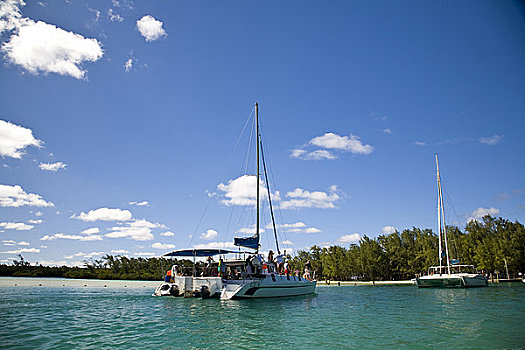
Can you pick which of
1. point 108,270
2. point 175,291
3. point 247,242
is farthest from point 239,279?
point 108,270

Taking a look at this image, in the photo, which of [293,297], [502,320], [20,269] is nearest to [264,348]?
[502,320]

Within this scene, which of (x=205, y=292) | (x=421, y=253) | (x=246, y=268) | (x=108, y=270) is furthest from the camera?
(x=108, y=270)

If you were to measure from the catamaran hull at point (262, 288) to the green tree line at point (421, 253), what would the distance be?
135ft

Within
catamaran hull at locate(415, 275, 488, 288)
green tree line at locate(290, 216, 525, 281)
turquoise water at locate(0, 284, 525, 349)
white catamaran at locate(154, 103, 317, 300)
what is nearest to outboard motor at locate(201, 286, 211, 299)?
white catamaran at locate(154, 103, 317, 300)

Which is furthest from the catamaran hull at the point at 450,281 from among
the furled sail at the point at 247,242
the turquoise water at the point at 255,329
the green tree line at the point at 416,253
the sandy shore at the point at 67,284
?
the sandy shore at the point at 67,284

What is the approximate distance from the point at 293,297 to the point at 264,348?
24030 millimetres

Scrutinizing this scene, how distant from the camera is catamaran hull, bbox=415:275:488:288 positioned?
51.3 meters

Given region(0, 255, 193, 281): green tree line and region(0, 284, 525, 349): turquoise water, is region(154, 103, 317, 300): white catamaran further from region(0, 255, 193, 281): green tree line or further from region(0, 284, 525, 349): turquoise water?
region(0, 255, 193, 281): green tree line

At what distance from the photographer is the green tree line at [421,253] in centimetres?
7100

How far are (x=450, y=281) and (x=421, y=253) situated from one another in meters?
31.0

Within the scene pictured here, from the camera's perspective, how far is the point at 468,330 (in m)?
16.3

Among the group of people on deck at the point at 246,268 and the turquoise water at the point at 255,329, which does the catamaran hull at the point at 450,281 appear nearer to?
the group of people on deck at the point at 246,268

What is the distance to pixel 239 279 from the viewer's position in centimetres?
3177

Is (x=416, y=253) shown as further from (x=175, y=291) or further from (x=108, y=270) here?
(x=108, y=270)
